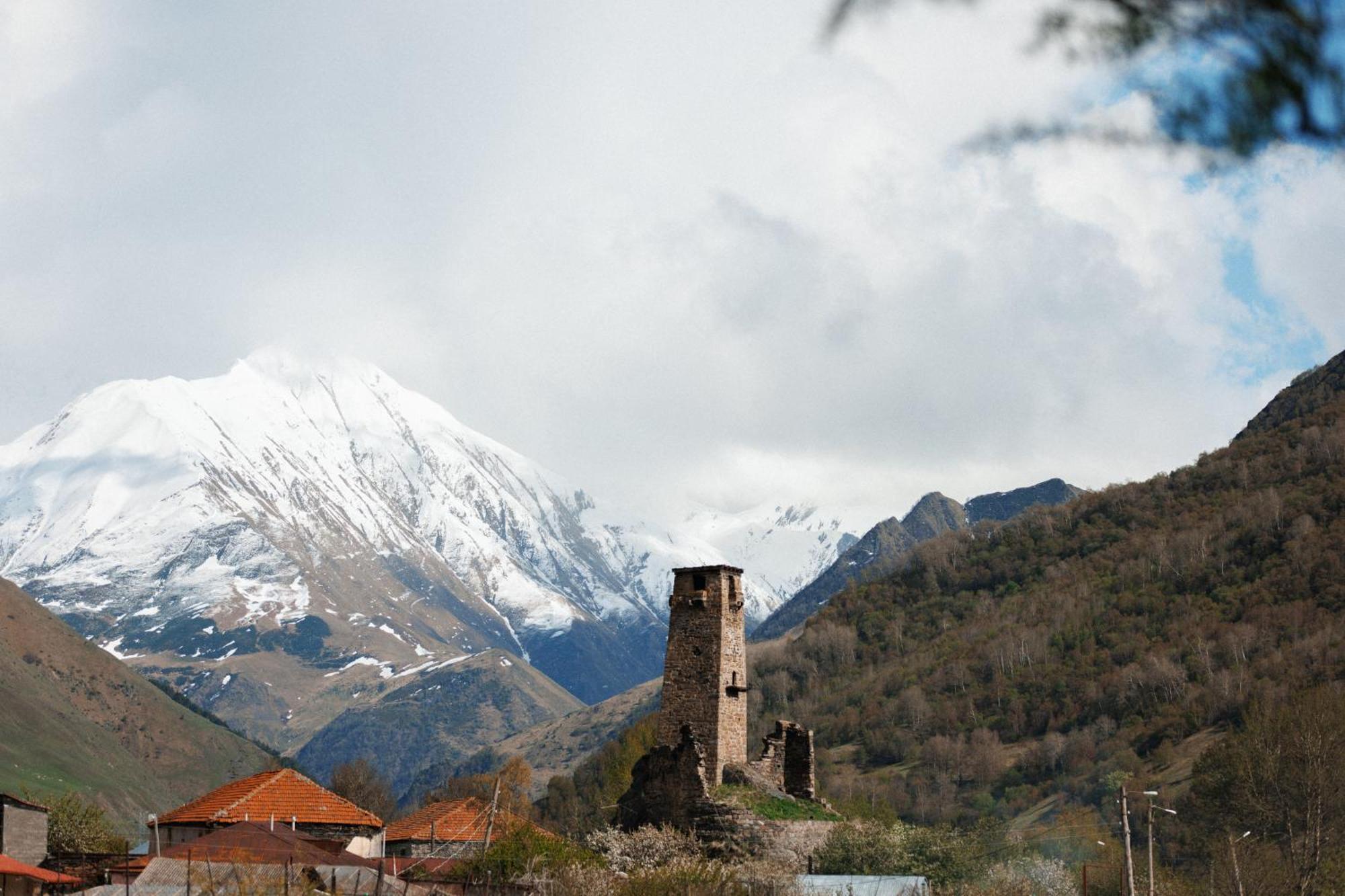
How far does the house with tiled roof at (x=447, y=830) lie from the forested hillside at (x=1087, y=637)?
44816mm

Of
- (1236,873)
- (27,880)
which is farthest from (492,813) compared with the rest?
(1236,873)

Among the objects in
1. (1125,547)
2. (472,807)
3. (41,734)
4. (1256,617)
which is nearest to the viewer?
(472,807)

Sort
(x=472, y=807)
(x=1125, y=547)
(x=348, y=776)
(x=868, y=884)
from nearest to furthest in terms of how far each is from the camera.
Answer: (x=868, y=884) → (x=472, y=807) → (x=348, y=776) → (x=1125, y=547)

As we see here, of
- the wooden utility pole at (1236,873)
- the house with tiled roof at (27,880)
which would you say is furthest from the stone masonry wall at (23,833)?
the wooden utility pole at (1236,873)

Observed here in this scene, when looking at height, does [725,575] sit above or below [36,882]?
above

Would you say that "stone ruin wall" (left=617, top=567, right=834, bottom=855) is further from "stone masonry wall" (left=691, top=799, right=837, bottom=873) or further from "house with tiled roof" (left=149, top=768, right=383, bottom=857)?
"house with tiled roof" (left=149, top=768, right=383, bottom=857)

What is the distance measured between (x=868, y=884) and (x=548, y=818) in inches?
3373

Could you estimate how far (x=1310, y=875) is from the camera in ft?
186

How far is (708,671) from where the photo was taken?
4681 cm

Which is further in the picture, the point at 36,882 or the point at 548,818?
the point at 548,818

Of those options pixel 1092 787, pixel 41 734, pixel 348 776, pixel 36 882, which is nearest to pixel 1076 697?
pixel 1092 787

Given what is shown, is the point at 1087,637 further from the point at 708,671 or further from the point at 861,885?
the point at 708,671

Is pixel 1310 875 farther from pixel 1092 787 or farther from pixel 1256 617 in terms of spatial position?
pixel 1256 617

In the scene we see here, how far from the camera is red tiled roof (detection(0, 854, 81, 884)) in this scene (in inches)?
1702
